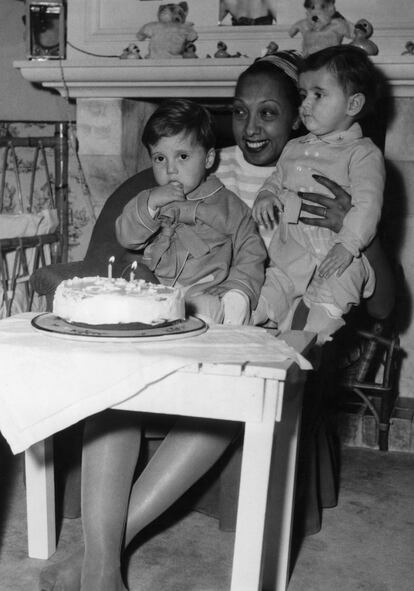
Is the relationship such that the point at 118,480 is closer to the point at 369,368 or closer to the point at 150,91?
the point at 369,368

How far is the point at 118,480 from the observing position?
57.1 inches

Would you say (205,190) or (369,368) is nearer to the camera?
(205,190)

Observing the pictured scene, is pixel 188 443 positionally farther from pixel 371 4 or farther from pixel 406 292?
pixel 371 4

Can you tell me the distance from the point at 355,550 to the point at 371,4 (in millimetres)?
1730

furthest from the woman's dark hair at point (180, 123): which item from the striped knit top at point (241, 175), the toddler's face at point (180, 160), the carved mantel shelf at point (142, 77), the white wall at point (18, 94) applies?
the white wall at point (18, 94)

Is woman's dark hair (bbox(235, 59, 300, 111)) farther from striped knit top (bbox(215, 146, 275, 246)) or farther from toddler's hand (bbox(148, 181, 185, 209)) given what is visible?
toddler's hand (bbox(148, 181, 185, 209))

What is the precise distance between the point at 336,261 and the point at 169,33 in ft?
3.94

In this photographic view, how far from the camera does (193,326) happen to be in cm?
139

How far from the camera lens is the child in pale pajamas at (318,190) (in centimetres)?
186

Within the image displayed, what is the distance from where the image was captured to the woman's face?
2.06 meters

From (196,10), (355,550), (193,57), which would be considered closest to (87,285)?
(355,550)

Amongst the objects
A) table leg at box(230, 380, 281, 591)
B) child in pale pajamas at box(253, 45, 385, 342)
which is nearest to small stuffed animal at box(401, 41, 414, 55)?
child in pale pajamas at box(253, 45, 385, 342)

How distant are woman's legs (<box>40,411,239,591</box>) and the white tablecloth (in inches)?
10.2

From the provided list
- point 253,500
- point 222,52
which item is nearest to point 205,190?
point 222,52
